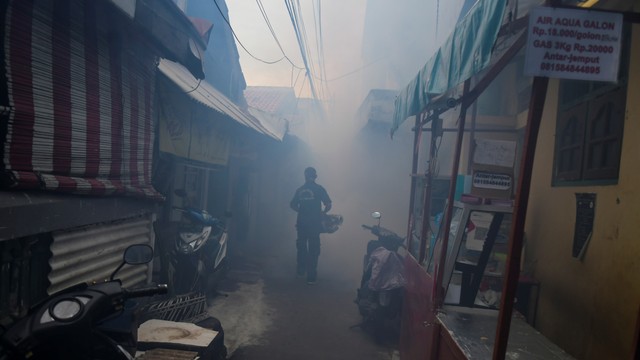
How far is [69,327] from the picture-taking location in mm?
1774

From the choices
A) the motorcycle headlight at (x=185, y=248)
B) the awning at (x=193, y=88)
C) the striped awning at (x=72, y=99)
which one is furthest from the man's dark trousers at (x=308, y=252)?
the striped awning at (x=72, y=99)

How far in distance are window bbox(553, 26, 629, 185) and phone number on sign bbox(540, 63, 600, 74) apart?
5.23ft

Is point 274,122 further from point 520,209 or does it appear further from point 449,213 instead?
point 520,209

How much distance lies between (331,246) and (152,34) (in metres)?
10.1

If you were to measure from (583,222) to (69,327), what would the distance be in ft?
12.3

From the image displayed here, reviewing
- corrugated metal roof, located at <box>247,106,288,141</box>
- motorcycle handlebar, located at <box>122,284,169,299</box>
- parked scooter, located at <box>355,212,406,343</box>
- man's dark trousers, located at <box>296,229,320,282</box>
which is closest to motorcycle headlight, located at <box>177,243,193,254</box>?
parked scooter, located at <box>355,212,406,343</box>

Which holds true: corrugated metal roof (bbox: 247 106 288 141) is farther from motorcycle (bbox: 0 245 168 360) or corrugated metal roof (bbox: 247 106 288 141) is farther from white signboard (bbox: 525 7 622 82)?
white signboard (bbox: 525 7 622 82)

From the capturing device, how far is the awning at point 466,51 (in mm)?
2312

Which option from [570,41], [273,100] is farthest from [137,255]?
[273,100]

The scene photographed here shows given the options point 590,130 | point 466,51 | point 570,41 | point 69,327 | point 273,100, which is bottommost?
Result: point 69,327

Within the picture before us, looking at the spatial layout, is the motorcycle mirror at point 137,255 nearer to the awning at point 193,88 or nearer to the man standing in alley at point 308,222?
the awning at point 193,88

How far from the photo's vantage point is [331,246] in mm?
13320

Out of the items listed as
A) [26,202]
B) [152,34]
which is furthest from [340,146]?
[26,202]

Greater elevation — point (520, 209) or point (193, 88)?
point (193, 88)
